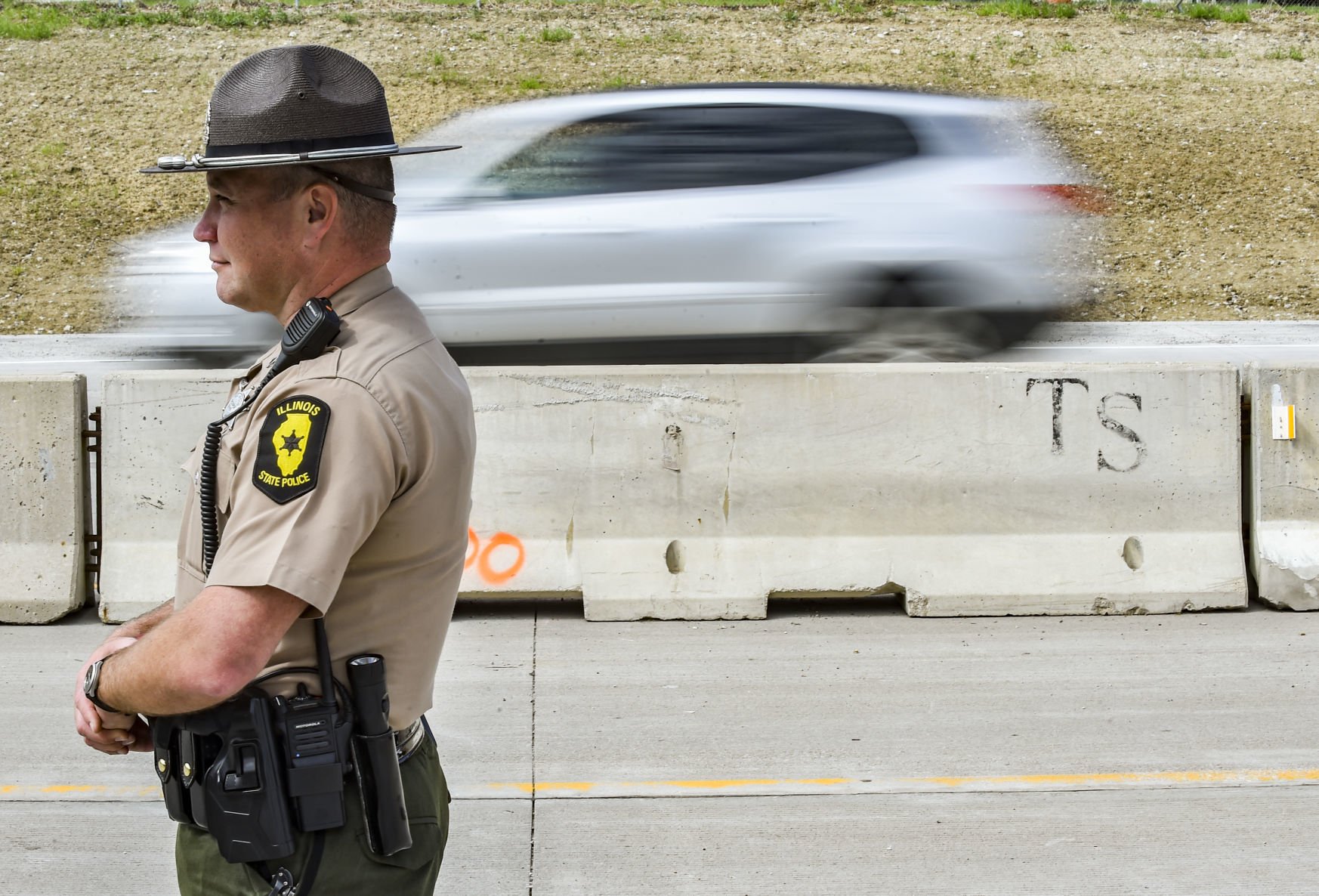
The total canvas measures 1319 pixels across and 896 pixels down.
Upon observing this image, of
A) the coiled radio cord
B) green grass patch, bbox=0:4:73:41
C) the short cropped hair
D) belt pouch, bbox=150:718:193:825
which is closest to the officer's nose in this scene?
the short cropped hair

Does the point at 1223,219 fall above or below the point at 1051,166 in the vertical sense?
below

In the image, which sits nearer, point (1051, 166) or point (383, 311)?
point (383, 311)

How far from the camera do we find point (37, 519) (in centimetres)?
641

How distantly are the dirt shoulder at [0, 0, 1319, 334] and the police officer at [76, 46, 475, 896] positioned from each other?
637 inches

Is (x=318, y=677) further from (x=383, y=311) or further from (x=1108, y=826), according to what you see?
(x=1108, y=826)

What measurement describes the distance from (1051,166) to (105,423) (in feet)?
20.2

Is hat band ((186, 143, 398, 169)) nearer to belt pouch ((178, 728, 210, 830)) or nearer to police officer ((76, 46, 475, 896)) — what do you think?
police officer ((76, 46, 475, 896))

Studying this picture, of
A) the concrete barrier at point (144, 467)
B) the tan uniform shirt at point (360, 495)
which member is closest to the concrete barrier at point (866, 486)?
the concrete barrier at point (144, 467)

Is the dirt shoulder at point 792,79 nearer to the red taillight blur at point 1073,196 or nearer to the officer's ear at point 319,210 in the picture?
the red taillight blur at point 1073,196

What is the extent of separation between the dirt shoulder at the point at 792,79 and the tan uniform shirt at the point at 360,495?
53.4 feet

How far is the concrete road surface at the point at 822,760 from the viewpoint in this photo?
4.22m

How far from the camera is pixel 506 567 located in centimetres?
647

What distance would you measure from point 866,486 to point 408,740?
447cm

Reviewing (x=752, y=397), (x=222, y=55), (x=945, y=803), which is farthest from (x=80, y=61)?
(x=945, y=803)
